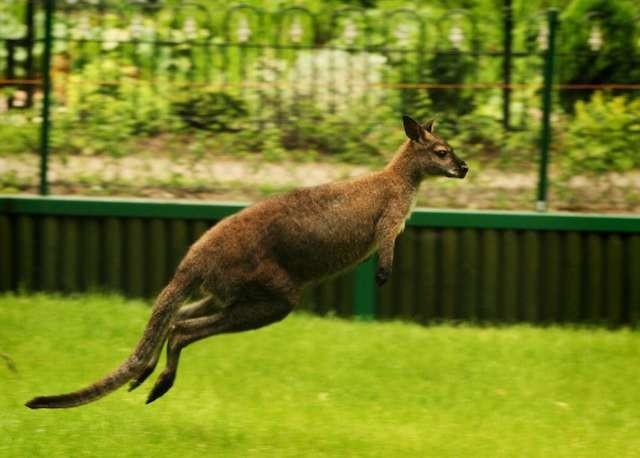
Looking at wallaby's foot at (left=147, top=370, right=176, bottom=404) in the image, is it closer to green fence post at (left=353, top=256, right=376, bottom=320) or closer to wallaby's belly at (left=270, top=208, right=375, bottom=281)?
wallaby's belly at (left=270, top=208, right=375, bottom=281)

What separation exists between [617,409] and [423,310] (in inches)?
101

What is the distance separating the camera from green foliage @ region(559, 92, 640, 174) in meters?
12.4

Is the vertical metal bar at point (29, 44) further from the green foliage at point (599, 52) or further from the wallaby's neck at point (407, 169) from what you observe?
the wallaby's neck at point (407, 169)

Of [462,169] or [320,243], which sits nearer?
[320,243]

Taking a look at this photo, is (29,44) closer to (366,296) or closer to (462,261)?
(366,296)

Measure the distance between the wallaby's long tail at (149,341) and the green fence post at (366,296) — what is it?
3.72m

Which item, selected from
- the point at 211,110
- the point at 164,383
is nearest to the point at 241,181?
the point at 211,110

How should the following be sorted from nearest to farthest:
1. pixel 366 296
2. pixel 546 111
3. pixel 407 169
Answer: pixel 407 169 < pixel 366 296 < pixel 546 111

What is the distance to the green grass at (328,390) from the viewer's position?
8.47m

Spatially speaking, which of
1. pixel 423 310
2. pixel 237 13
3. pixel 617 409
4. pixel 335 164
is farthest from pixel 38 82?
pixel 617 409

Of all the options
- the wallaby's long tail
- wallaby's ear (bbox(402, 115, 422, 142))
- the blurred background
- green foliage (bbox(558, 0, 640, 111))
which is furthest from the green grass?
green foliage (bbox(558, 0, 640, 111))

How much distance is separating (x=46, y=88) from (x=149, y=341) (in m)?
4.68

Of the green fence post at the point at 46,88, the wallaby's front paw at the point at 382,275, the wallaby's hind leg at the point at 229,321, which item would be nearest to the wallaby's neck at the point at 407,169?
the wallaby's front paw at the point at 382,275

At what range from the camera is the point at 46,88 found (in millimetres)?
12250
